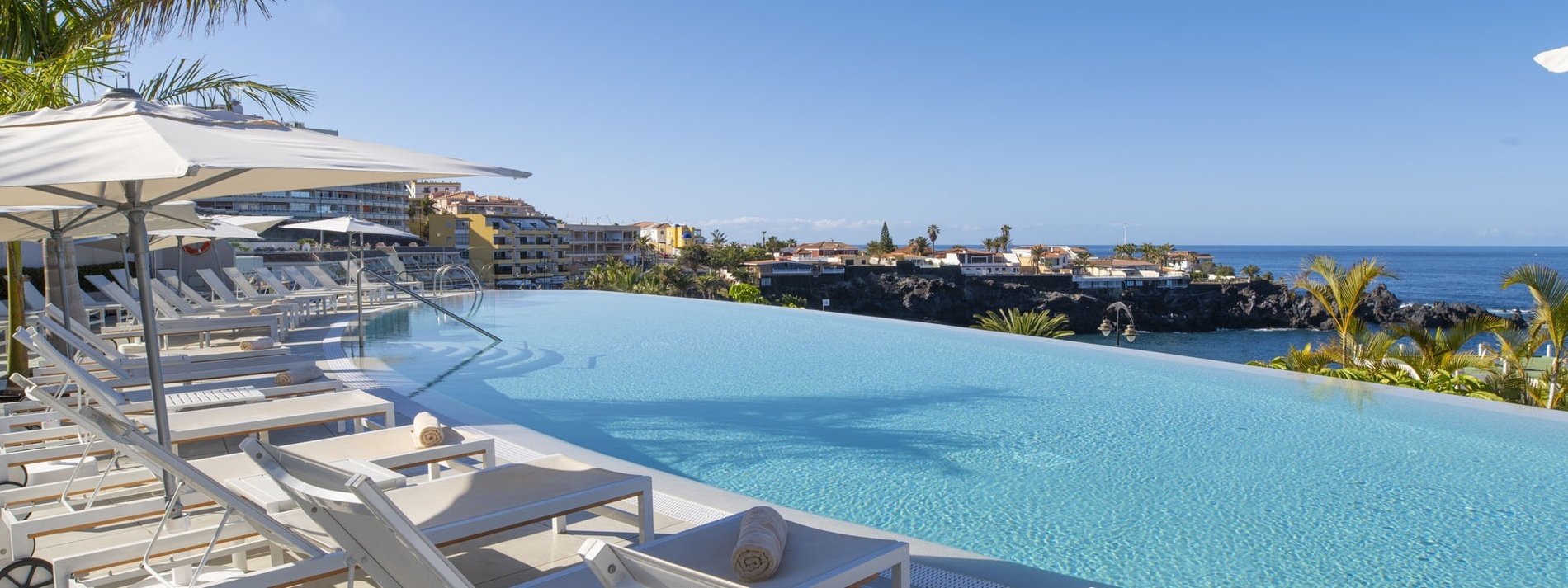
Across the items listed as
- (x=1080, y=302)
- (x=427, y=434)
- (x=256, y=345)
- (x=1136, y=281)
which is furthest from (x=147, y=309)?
(x=1136, y=281)

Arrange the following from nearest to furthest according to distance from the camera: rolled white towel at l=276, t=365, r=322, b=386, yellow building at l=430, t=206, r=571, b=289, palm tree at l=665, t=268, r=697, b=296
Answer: rolled white towel at l=276, t=365, r=322, b=386 → palm tree at l=665, t=268, r=697, b=296 → yellow building at l=430, t=206, r=571, b=289

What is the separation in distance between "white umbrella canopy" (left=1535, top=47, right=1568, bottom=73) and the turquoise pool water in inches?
78.2

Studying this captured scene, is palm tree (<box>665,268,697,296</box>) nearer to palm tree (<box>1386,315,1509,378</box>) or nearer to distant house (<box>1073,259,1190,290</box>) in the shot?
palm tree (<box>1386,315,1509,378</box>)

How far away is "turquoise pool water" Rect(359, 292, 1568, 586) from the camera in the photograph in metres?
3.83

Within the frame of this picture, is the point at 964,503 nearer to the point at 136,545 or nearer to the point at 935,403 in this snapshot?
the point at 935,403

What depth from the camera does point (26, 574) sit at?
2.69 m

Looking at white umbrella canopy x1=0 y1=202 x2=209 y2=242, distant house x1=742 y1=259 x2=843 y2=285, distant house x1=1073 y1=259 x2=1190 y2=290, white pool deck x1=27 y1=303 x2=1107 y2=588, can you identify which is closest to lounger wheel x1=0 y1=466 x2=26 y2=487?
white pool deck x1=27 y1=303 x2=1107 y2=588

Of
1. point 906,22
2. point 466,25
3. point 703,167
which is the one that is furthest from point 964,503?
point 703,167

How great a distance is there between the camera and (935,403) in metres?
6.94

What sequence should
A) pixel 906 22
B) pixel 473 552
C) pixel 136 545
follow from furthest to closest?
1. pixel 906 22
2. pixel 473 552
3. pixel 136 545

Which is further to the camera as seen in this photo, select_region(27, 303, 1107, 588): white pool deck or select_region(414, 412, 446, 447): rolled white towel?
select_region(414, 412, 446, 447): rolled white towel

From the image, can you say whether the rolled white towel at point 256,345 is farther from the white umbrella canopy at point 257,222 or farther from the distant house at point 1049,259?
the distant house at point 1049,259

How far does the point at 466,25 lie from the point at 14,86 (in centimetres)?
1416

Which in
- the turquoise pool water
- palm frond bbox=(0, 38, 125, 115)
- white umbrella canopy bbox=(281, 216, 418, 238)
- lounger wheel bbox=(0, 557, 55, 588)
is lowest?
the turquoise pool water
